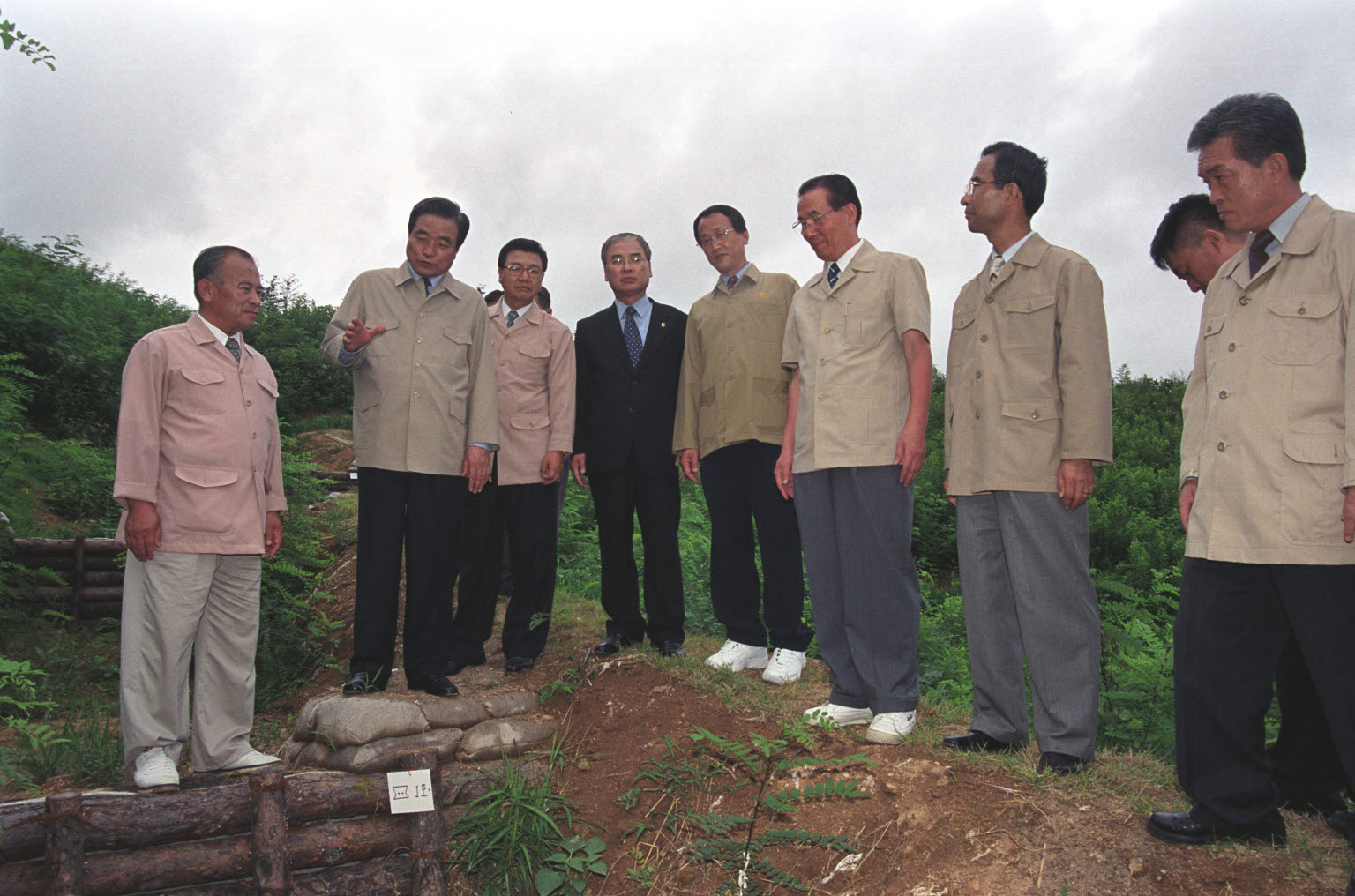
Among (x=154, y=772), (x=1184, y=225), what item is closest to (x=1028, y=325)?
(x=1184, y=225)

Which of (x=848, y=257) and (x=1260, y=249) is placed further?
(x=848, y=257)

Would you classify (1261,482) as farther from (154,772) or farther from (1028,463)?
(154,772)

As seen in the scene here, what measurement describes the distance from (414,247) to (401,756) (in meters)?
2.55

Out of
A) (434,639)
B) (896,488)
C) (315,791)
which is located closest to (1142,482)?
(896,488)

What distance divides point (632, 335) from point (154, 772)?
3.21 meters

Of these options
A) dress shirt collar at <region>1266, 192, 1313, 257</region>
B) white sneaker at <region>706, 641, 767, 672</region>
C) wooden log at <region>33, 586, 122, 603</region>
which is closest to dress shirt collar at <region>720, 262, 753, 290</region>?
white sneaker at <region>706, 641, 767, 672</region>

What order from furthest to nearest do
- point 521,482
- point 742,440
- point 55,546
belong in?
point 55,546 → point 521,482 → point 742,440

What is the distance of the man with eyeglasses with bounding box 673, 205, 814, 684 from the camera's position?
4.91m

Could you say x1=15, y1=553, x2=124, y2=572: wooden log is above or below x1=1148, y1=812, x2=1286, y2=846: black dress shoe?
above

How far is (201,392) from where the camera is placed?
13.6 ft

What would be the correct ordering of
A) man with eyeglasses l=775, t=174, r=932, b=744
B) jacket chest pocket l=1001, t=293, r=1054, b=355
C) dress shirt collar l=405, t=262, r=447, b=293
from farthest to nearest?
1. dress shirt collar l=405, t=262, r=447, b=293
2. man with eyeglasses l=775, t=174, r=932, b=744
3. jacket chest pocket l=1001, t=293, r=1054, b=355

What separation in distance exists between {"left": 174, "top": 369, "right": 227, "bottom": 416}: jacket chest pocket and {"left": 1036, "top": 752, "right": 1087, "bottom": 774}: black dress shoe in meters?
3.81

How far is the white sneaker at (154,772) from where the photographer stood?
152 inches

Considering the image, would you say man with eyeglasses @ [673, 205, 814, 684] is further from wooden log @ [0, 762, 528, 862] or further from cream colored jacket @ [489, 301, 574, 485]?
wooden log @ [0, 762, 528, 862]
